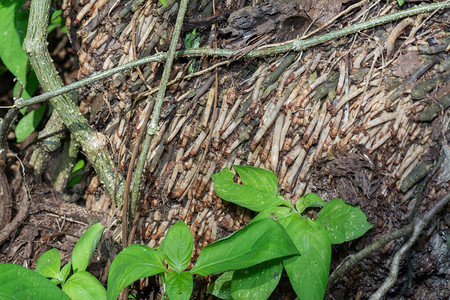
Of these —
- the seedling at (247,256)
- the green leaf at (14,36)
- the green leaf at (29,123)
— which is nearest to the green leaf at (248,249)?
the seedling at (247,256)

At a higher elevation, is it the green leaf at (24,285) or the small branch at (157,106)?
the small branch at (157,106)

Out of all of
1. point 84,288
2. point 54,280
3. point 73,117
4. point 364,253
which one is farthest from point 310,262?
point 73,117

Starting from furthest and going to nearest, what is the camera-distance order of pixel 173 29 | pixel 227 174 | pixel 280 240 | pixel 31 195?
pixel 31 195 < pixel 173 29 < pixel 227 174 < pixel 280 240

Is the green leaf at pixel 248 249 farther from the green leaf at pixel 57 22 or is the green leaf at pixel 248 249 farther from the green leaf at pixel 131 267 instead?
the green leaf at pixel 57 22

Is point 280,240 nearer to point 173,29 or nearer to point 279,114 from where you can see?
point 279,114

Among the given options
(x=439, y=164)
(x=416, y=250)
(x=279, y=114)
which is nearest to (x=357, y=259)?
(x=416, y=250)
